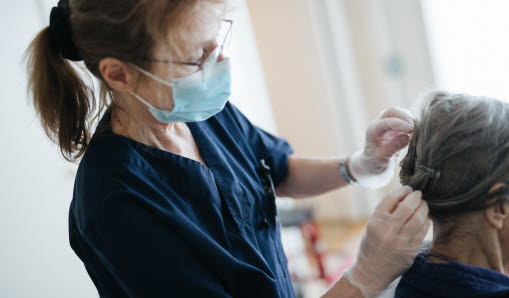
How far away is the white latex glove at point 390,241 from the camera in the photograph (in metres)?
0.96

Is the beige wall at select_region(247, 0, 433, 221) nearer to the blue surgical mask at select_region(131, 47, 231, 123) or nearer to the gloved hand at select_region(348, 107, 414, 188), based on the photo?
the gloved hand at select_region(348, 107, 414, 188)

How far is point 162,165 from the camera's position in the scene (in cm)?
112

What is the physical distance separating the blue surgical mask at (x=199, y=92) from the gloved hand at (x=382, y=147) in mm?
377

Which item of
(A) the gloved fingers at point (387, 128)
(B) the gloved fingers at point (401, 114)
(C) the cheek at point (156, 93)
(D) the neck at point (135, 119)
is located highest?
(C) the cheek at point (156, 93)

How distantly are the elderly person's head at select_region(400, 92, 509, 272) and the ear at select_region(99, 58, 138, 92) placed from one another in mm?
616

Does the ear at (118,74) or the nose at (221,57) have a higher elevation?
the ear at (118,74)

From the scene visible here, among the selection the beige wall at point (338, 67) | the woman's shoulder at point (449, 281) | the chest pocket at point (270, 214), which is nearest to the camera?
the woman's shoulder at point (449, 281)

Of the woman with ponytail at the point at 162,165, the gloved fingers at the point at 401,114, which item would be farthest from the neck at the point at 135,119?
the gloved fingers at the point at 401,114

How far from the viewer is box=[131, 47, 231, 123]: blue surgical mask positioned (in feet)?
3.51

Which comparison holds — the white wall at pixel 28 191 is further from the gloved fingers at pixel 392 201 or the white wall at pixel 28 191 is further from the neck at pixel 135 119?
the gloved fingers at pixel 392 201

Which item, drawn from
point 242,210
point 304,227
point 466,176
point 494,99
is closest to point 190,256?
point 242,210

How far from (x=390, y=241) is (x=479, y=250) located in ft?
0.63

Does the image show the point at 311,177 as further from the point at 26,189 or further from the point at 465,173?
the point at 26,189

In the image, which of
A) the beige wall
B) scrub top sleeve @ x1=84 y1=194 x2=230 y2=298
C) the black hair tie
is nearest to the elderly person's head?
scrub top sleeve @ x1=84 y1=194 x2=230 y2=298
